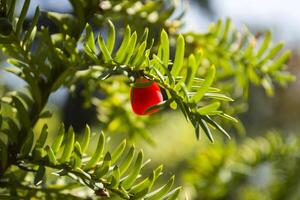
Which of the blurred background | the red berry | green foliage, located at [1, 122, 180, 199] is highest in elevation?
the red berry

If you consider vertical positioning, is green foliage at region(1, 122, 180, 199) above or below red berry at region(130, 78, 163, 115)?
below

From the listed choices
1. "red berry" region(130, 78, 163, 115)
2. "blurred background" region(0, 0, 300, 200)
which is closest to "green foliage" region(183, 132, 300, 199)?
"blurred background" region(0, 0, 300, 200)

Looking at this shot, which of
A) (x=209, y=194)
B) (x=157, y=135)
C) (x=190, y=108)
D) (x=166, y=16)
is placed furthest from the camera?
(x=157, y=135)

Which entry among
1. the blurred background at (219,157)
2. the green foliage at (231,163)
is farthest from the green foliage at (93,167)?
the green foliage at (231,163)

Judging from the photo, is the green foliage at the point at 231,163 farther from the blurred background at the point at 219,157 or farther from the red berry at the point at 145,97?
the red berry at the point at 145,97

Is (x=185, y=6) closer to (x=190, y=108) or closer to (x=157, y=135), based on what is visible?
(x=190, y=108)

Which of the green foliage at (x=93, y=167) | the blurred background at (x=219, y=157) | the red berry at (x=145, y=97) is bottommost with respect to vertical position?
the blurred background at (x=219, y=157)

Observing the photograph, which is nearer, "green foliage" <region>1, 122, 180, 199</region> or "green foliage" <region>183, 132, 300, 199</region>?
"green foliage" <region>1, 122, 180, 199</region>

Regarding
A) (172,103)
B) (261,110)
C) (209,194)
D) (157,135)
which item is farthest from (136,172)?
(261,110)

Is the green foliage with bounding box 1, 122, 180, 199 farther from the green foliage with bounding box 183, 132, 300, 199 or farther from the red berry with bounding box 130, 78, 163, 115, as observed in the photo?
the green foliage with bounding box 183, 132, 300, 199

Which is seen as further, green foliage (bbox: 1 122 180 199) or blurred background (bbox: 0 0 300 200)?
blurred background (bbox: 0 0 300 200)

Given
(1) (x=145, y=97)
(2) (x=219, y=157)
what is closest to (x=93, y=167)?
(1) (x=145, y=97)
